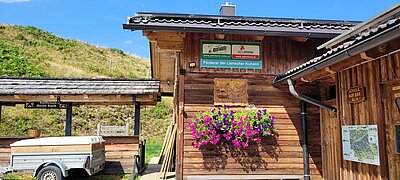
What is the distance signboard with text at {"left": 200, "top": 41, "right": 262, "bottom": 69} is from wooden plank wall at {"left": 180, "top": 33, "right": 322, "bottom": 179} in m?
Answer: 0.10

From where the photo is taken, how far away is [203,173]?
5984 millimetres

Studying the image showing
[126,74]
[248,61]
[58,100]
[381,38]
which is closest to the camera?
[381,38]

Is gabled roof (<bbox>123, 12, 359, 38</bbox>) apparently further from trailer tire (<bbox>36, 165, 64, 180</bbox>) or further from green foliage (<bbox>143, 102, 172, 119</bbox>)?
green foliage (<bbox>143, 102, 172, 119</bbox>)

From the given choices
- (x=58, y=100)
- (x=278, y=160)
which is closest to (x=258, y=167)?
(x=278, y=160)

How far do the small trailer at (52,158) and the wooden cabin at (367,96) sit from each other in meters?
4.57

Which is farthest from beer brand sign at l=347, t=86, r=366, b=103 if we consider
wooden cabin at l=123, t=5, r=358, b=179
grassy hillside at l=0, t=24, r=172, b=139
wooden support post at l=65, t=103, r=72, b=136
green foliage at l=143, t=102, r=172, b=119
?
green foliage at l=143, t=102, r=172, b=119

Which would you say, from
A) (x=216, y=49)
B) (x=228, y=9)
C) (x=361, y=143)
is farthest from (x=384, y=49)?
(x=228, y=9)

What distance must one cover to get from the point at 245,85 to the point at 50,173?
4.47 metres

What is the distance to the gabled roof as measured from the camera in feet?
18.8

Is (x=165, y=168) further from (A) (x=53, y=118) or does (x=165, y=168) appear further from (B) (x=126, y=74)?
(B) (x=126, y=74)

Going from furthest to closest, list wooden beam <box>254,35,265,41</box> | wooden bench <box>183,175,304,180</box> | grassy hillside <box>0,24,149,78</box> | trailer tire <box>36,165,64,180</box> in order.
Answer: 1. grassy hillside <box>0,24,149,78</box>
2. trailer tire <box>36,165,64,180</box>
3. wooden beam <box>254,35,265,41</box>
4. wooden bench <box>183,175,304,180</box>

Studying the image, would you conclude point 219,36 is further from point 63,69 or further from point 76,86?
point 63,69

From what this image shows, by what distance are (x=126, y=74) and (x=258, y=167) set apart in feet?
71.6

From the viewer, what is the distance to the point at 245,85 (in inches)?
247
